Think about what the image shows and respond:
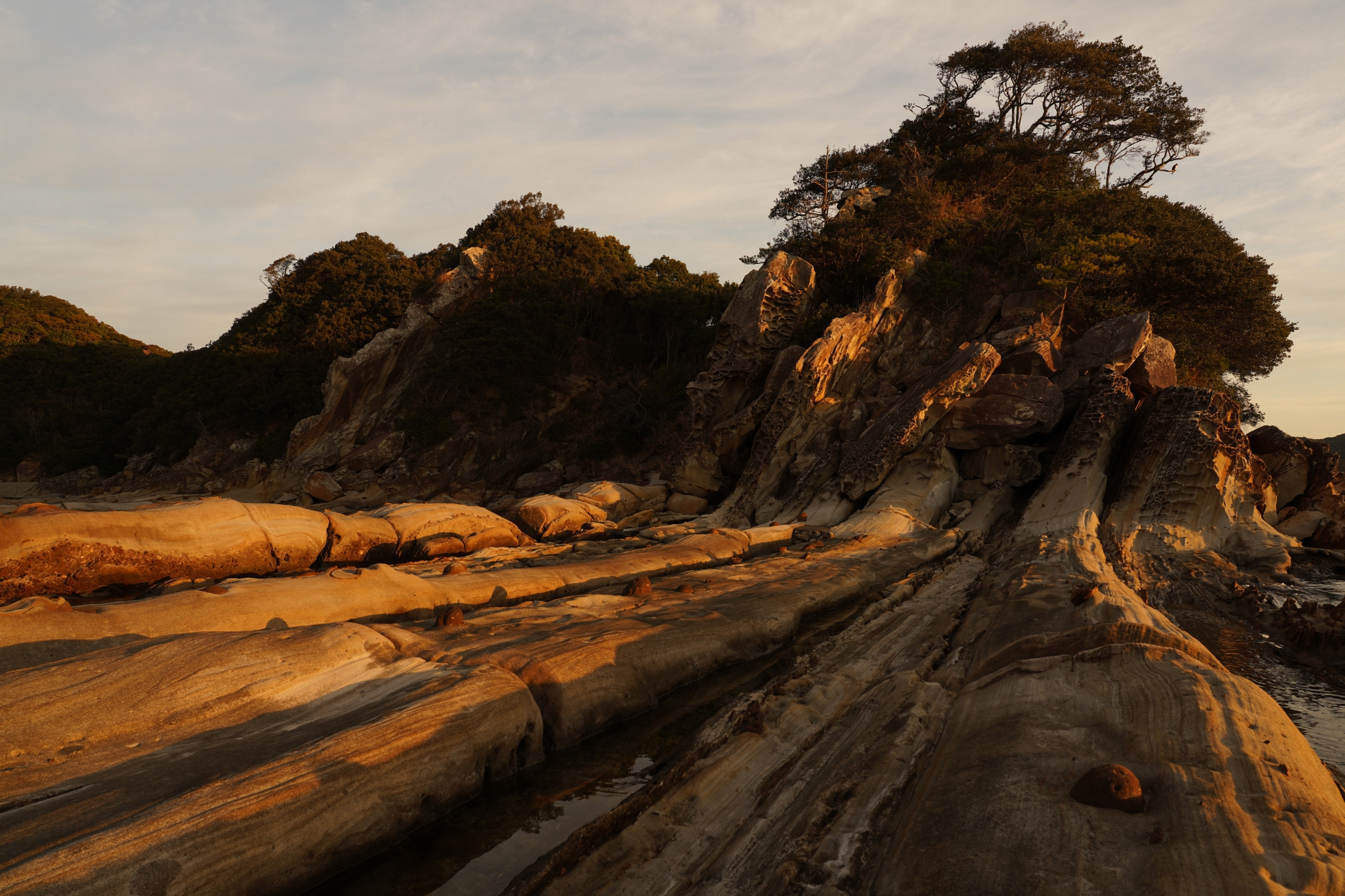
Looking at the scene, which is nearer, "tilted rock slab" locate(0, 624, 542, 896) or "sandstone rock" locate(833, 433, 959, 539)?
"tilted rock slab" locate(0, 624, 542, 896)

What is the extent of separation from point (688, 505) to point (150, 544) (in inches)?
639

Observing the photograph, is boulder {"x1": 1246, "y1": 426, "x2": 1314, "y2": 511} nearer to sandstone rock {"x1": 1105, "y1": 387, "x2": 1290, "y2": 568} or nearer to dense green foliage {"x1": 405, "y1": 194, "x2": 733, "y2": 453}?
sandstone rock {"x1": 1105, "y1": 387, "x2": 1290, "y2": 568}

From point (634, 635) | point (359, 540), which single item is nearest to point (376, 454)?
point (359, 540)

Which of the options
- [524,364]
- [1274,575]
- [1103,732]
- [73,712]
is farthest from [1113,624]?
[524,364]

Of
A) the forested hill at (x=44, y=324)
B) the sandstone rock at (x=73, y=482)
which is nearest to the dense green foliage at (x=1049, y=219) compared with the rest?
the sandstone rock at (x=73, y=482)

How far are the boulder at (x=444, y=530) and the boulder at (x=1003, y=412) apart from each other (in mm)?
13122

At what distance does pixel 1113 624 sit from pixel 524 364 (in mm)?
32021

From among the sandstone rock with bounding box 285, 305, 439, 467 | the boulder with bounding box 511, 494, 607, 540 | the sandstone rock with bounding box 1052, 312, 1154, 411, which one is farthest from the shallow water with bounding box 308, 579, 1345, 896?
the sandstone rock with bounding box 285, 305, 439, 467

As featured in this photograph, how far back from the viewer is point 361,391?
36.8m

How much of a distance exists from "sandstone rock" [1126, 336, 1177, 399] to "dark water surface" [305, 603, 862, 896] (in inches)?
711

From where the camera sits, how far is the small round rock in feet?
12.6

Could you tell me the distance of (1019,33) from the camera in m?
35.5

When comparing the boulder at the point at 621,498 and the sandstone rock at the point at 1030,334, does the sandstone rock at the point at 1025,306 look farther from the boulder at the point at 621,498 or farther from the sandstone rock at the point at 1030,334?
the boulder at the point at 621,498

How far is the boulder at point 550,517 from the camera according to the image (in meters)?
20.1
